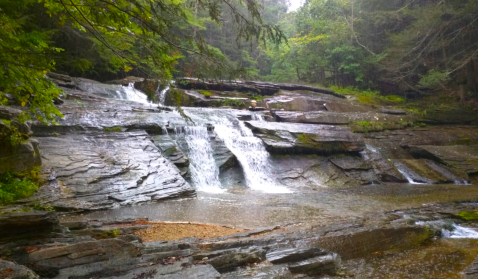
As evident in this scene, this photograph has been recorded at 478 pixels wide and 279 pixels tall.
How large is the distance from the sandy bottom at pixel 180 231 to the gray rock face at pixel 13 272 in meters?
2.25

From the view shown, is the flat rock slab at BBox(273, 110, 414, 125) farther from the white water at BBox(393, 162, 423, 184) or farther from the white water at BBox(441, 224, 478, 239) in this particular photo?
the white water at BBox(441, 224, 478, 239)

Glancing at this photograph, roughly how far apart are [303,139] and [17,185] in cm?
1054

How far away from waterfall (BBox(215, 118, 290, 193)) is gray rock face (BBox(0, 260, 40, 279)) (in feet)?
28.8

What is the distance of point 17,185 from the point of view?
6949 millimetres

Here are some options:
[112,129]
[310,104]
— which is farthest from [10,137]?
[310,104]

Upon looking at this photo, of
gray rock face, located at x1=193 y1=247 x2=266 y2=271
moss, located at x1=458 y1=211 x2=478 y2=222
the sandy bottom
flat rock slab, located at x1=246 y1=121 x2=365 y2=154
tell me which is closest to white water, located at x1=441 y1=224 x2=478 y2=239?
moss, located at x1=458 y1=211 x2=478 y2=222

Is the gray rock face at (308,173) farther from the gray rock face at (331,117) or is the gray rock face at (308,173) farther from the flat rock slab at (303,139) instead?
the gray rock face at (331,117)

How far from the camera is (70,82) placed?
15547mm

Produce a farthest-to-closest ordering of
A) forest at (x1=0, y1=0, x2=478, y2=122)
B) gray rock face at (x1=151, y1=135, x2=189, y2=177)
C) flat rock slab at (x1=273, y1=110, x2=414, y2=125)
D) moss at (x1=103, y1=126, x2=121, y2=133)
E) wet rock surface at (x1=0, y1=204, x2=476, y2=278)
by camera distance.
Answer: flat rock slab at (x1=273, y1=110, x2=414, y2=125), moss at (x1=103, y1=126, x2=121, y2=133), gray rock face at (x1=151, y1=135, x2=189, y2=177), forest at (x1=0, y1=0, x2=478, y2=122), wet rock surface at (x1=0, y1=204, x2=476, y2=278)

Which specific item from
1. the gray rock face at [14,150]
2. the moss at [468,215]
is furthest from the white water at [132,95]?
the moss at [468,215]

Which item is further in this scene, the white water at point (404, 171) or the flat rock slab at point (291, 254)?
the white water at point (404, 171)

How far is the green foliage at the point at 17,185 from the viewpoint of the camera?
6553 mm

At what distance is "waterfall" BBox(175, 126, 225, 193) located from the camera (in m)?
11.3

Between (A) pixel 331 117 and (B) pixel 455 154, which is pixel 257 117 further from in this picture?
(B) pixel 455 154
